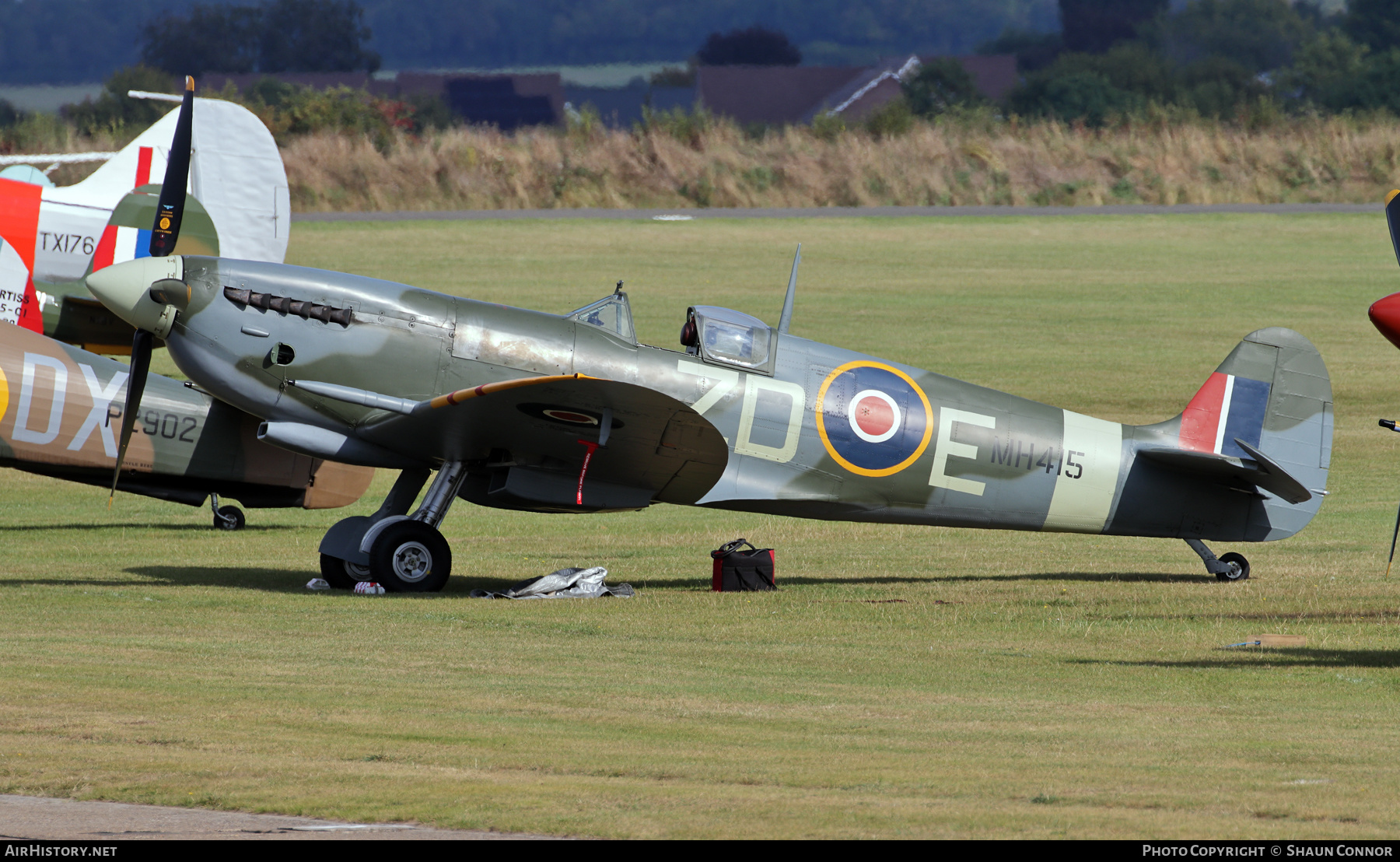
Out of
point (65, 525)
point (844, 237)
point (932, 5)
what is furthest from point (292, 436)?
point (932, 5)

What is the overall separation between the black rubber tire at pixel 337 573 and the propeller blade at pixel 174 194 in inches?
104

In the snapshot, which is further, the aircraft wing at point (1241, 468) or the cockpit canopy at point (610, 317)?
the aircraft wing at point (1241, 468)

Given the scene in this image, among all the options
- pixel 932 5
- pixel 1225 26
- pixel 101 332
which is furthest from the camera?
pixel 932 5

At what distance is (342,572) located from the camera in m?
12.3

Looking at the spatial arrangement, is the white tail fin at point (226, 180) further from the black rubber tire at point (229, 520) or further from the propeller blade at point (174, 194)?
the propeller blade at point (174, 194)

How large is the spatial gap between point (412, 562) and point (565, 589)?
1.07 meters

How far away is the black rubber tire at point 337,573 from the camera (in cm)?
1231

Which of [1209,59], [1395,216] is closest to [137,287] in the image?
[1395,216]

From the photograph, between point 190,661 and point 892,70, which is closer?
point 190,661

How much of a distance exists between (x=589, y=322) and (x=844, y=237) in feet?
98.6

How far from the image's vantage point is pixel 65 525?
54.5 feet

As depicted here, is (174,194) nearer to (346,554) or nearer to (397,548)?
(346,554)

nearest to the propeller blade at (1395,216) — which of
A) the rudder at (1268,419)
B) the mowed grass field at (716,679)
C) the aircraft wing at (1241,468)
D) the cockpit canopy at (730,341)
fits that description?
the mowed grass field at (716,679)

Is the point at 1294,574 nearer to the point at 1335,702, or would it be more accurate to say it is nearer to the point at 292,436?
the point at 1335,702
